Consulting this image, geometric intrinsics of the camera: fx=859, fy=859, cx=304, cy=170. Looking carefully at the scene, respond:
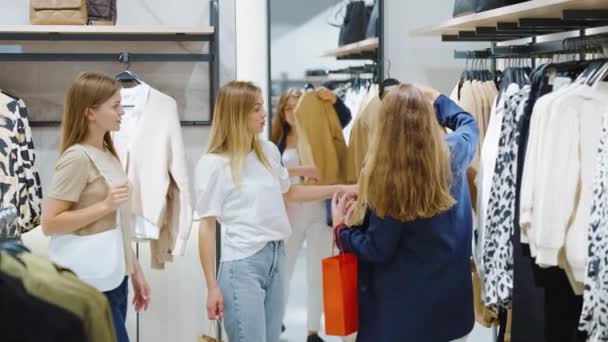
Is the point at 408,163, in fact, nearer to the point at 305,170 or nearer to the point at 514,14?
the point at 514,14

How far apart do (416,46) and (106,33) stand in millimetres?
1510

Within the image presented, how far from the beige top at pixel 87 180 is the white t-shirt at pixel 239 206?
290 mm

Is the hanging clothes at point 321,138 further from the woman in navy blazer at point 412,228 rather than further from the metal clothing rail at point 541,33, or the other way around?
the woman in navy blazer at point 412,228

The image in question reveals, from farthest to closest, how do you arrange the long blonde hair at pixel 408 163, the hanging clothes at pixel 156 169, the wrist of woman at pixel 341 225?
the hanging clothes at pixel 156 169 < the wrist of woman at pixel 341 225 < the long blonde hair at pixel 408 163

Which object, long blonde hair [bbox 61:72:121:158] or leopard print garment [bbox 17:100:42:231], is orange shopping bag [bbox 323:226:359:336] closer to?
long blonde hair [bbox 61:72:121:158]

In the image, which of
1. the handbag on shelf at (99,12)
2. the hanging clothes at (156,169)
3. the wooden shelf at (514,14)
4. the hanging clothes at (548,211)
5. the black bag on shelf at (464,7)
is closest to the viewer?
the hanging clothes at (548,211)

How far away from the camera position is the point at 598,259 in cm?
231

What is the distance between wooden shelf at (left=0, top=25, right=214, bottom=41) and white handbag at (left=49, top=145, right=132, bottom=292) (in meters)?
1.13

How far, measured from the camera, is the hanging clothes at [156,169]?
3.81m

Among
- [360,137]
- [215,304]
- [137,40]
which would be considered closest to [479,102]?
[360,137]

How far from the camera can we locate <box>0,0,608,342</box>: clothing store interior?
2.49 metres

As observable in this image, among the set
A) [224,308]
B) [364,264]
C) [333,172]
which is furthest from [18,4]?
[364,264]

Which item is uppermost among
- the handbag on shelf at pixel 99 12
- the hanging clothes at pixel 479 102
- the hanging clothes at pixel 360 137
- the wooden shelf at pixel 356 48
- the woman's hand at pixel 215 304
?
the handbag on shelf at pixel 99 12

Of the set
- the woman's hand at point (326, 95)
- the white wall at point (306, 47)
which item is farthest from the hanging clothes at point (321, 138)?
the white wall at point (306, 47)
